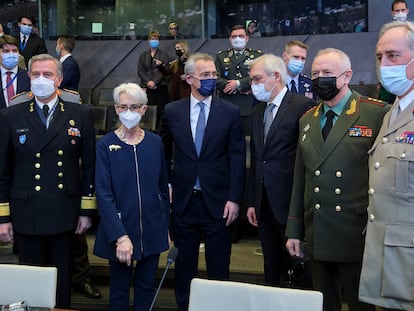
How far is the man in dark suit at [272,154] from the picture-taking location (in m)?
3.20

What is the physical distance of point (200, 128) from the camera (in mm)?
3439

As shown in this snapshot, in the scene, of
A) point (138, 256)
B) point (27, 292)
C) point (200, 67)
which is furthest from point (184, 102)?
point (27, 292)

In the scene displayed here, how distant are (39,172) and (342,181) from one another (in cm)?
161

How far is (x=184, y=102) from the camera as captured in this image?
350 cm

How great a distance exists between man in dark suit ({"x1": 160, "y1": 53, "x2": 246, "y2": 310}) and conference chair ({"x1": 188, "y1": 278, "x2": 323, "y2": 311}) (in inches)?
47.0

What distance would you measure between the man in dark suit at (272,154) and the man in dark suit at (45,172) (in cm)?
93

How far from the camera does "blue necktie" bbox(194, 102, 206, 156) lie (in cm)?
343

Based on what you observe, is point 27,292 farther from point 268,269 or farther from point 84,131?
point 268,269

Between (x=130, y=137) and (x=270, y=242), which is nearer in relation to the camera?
(x=130, y=137)

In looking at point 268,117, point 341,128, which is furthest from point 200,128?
point 341,128

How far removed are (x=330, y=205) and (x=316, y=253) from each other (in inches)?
9.4

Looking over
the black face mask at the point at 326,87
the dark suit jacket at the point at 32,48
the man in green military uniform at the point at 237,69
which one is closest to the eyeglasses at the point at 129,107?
the black face mask at the point at 326,87

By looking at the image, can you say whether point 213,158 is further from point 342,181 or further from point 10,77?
point 10,77

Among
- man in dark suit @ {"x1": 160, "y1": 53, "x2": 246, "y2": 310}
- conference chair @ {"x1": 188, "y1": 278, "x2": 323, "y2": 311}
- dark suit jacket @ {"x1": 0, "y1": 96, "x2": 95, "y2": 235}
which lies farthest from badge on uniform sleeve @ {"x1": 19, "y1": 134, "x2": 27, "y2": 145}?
conference chair @ {"x1": 188, "y1": 278, "x2": 323, "y2": 311}
